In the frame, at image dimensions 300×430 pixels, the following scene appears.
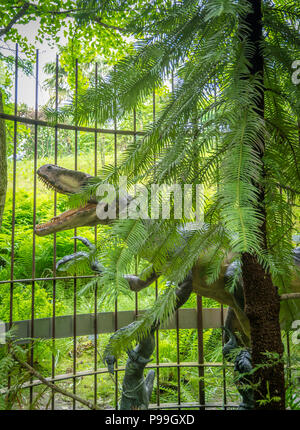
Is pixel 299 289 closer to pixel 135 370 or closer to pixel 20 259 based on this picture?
pixel 135 370

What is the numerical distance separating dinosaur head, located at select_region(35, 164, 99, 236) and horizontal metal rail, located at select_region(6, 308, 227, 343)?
111 centimetres

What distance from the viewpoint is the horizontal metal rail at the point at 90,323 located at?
271 centimetres

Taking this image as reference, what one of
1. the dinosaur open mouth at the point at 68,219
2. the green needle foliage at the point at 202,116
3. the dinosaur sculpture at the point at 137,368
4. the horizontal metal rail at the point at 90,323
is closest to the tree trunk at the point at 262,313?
the green needle foliage at the point at 202,116

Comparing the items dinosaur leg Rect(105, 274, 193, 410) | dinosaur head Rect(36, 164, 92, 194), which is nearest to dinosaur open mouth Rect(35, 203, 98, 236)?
dinosaur head Rect(36, 164, 92, 194)

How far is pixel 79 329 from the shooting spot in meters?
2.90

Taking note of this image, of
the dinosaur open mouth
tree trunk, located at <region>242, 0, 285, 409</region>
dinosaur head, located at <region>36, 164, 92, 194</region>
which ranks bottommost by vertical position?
tree trunk, located at <region>242, 0, 285, 409</region>

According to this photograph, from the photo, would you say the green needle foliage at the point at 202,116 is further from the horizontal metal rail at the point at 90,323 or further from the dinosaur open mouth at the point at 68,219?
the horizontal metal rail at the point at 90,323

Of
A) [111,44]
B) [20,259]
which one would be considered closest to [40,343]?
[111,44]

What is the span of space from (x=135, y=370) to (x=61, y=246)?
3904 mm

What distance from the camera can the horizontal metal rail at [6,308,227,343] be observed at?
271 cm

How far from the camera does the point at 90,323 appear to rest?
2949 millimetres

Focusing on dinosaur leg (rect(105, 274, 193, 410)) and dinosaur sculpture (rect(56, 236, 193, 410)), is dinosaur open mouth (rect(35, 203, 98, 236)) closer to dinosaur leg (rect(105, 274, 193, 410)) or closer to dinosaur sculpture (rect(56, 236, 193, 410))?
dinosaur sculpture (rect(56, 236, 193, 410))

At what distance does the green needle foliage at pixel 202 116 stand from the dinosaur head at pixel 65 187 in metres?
0.68

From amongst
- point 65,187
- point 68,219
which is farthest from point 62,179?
point 68,219
